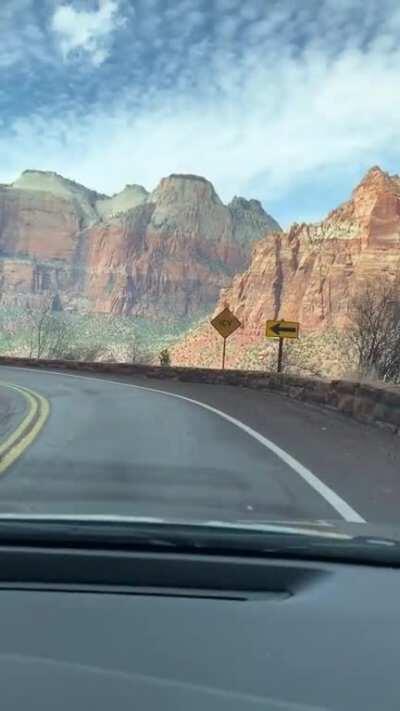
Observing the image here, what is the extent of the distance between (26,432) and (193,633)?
10.5m

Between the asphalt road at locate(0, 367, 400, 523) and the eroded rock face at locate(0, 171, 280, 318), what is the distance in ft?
470

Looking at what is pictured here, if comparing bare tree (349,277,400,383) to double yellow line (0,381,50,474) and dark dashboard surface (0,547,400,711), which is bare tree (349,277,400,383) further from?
dark dashboard surface (0,547,400,711)

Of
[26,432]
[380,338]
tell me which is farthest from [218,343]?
[26,432]

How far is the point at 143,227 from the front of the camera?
7121 inches

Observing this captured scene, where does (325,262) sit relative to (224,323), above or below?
above

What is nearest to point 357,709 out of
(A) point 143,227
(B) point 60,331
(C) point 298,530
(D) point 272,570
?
(D) point 272,570

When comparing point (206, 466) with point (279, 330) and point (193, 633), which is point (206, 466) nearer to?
point (193, 633)

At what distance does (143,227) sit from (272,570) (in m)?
A: 180

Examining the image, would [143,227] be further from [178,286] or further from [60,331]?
[60,331]

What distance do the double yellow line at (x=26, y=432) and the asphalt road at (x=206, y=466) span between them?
0.16 m

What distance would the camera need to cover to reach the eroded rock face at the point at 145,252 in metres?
170

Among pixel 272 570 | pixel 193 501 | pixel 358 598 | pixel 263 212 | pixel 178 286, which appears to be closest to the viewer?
pixel 358 598

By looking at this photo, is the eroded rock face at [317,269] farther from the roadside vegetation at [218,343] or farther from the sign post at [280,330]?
the sign post at [280,330]

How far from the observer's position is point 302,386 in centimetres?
2045
